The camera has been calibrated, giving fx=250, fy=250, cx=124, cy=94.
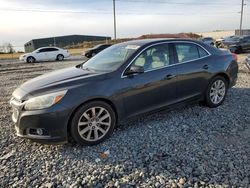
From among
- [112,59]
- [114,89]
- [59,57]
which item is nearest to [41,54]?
[59,57]

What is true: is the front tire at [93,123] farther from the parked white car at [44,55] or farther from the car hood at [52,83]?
the parked white car at [44,55]

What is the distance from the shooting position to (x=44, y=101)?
12.0ft

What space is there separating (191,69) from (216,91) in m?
0.97

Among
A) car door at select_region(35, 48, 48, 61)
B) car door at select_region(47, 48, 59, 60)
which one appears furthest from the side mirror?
car door at select_region(47, 48, 59, 60)

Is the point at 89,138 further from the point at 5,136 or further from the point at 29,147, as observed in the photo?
the point at 5,136

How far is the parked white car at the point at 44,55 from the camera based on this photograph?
21812 mm

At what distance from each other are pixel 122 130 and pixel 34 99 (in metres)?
1.62

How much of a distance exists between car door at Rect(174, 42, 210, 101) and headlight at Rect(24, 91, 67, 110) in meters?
2.28

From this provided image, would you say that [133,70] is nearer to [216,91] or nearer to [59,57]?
[216,91]

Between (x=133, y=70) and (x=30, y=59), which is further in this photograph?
(x=30, y=59)

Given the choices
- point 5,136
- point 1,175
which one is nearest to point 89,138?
point 1,175

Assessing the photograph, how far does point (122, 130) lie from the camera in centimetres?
450

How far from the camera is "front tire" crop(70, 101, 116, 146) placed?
12.4 feet

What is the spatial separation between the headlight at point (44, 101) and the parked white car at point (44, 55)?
19.6 metres
